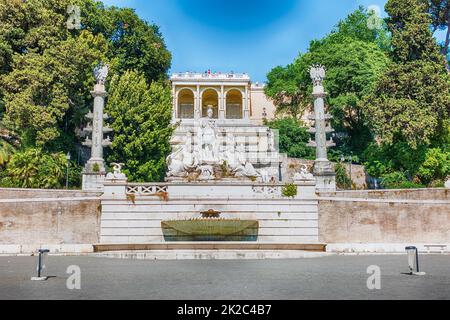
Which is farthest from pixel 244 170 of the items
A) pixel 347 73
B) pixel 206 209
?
pixel 347 73

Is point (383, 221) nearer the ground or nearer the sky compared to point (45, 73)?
nearer the ground

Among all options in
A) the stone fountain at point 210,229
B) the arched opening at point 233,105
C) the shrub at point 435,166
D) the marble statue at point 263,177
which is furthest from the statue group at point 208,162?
the arched opening at point 233,105

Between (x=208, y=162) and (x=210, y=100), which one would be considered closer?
(x=208, y=162)

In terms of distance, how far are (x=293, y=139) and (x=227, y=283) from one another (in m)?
38.4

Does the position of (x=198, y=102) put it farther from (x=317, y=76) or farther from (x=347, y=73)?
(x=317, y=76)

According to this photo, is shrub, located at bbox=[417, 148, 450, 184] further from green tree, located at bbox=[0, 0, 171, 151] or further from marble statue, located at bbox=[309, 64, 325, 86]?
green tree, located at bbox=[0, 0, 171, 151]

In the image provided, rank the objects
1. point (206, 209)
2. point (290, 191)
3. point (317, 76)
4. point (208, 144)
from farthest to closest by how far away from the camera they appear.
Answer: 1. point (317, 76)
2. point (208, 144)
3. point (290, 191)
4. point (206, 209)

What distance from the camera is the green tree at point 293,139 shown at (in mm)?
48625

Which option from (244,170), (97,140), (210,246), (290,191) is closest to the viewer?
(210,246)

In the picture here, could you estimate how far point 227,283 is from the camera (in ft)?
40.6

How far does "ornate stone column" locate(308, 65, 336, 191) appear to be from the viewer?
34.2m

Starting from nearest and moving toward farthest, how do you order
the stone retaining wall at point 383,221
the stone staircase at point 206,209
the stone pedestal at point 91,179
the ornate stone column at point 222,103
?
the stone staircase at point 206,209 → the stone retaining wall at point 383,221 → the stone pedestal at point 91,179 → the ornate stone column at point 222,103

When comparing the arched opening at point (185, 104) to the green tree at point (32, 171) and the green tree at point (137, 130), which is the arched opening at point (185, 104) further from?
the green tree at point (32, 171)

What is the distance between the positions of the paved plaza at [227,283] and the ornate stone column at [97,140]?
15956mm
